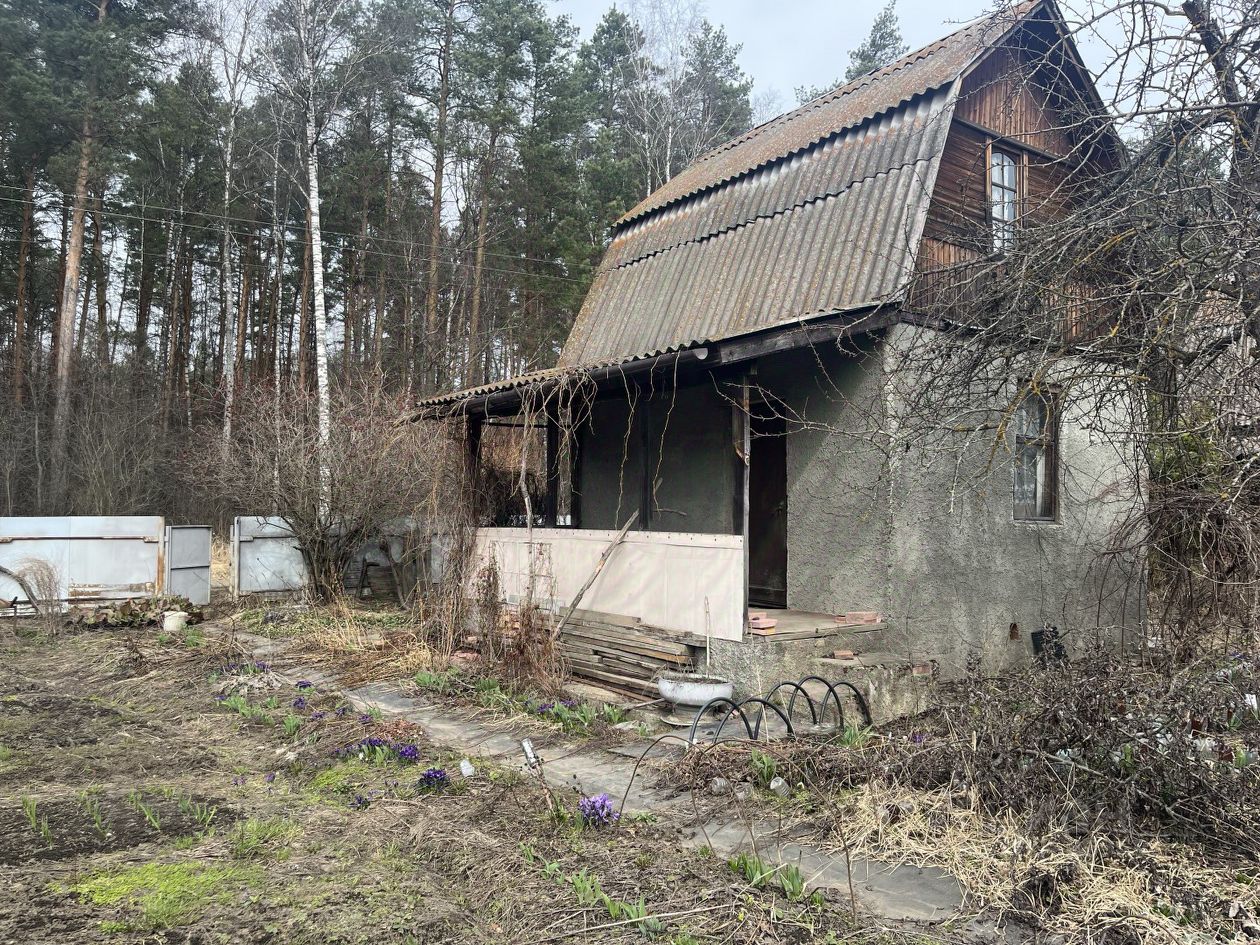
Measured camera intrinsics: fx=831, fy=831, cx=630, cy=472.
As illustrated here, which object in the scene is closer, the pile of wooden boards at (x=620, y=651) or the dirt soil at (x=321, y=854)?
the dirt soil at (x=321, y=854)

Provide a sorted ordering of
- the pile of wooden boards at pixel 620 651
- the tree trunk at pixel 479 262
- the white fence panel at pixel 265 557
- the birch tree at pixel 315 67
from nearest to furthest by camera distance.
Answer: the pile of wooden boards at pixel 620 651 → the white fence panel at pixel 265 557 → the birch tree at pixel 315 67 → the tree trunk at pixel 479 262

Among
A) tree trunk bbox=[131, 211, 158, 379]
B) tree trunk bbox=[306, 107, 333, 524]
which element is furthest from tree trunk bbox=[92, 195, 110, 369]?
tree trunk bbox=[306, 107, 333, 524]

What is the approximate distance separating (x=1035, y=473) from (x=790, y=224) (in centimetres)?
390

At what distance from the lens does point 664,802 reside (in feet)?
15.6

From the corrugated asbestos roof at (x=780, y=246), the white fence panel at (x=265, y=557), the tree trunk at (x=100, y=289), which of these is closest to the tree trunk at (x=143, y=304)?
the tree trunk at (x=100, y=289)

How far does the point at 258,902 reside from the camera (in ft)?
11.6

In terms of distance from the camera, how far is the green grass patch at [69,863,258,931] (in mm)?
3424

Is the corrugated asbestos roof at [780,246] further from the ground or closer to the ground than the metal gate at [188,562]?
further from the ground

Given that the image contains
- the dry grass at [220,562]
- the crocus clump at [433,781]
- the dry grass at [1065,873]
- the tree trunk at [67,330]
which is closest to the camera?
the dry grass at [1065,873]

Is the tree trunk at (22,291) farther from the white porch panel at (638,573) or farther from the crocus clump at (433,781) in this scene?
the crocus clump at (433,781)

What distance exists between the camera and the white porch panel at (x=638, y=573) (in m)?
6.88

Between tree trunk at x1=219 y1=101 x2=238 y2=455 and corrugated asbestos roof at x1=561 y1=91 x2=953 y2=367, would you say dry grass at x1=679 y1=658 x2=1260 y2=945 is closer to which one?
corrugated asbestos roof at x1=561 y1=91 x2=953 y2=367

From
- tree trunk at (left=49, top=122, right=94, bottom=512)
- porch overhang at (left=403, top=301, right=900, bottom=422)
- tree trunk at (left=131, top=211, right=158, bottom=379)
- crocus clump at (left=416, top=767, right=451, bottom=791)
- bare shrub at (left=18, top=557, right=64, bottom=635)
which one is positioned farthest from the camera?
tree trunk at (left=131, top=211, right=158, bottom=379)

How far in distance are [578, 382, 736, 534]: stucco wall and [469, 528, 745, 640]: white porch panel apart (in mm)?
1029
